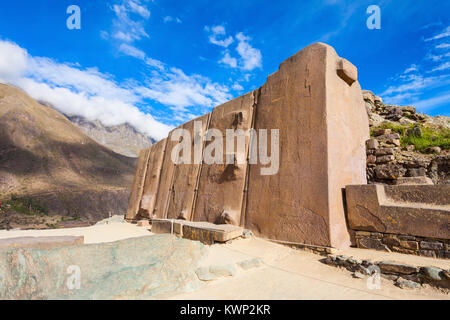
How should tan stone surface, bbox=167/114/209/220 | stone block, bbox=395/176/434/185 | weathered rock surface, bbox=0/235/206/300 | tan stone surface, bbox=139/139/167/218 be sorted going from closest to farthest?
weathered rock surface, bbox=0/235/206/300 → stone block, bbox=395/176/434/185 → tan stone surface, bbox=167/114/209/220 → tan stone surface, bbox=139/139/167/218

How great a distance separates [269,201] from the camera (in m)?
5.50

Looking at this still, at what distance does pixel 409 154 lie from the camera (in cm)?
610

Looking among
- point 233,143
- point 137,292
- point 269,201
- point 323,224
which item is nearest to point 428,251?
point 323,224

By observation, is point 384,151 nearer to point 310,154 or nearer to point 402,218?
point 310,154

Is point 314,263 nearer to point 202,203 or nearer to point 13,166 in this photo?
point 202,203

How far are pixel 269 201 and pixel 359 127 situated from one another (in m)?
2.98

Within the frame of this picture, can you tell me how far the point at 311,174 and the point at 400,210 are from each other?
5.06 feet

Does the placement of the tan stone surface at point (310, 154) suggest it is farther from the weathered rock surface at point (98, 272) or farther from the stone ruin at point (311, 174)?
the weathered rock surface at point (98, 272)

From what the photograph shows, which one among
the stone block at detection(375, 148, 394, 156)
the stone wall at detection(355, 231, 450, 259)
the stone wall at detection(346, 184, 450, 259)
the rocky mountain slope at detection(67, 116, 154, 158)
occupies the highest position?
the rocky mountain slope at detection(67, 116, 154, 158)

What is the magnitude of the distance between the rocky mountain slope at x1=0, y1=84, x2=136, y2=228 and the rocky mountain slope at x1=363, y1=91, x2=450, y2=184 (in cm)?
2913

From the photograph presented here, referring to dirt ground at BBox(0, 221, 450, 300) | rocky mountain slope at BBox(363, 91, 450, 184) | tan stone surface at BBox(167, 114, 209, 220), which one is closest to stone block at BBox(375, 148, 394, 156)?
rocky mountain slope at BBox(363, 91, 450, 184)

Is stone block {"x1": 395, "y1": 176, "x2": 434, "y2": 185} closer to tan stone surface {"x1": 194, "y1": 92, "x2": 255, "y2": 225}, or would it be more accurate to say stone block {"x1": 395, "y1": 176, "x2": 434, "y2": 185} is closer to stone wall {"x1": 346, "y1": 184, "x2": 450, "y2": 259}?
stone wall {"x1": 346, "y1": 184, "x2": 450, "y2": 259}

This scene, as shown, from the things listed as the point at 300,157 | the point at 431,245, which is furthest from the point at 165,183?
the point at 431,245

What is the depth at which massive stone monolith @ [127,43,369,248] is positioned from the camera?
15.2 ft
